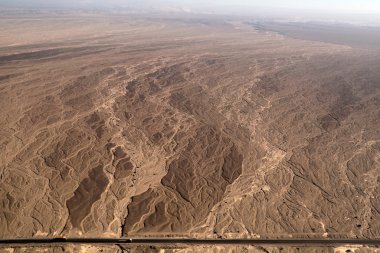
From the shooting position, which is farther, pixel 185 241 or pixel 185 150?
pixel 185 150

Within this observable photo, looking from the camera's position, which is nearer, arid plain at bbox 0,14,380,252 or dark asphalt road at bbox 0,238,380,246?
dark asphalt road at bbox 0,238,380,246

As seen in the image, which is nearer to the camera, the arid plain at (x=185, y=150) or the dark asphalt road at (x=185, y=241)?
the dark asphalt road at (x=185, y=241)

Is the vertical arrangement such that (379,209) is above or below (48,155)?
above

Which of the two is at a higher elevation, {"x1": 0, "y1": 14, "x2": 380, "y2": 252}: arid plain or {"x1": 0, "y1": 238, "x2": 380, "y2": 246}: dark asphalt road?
{"x1": 0, "y1": 238, "x2": 380, "y2": 246}: dark asphalt road

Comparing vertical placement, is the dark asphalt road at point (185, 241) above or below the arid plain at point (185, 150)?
above

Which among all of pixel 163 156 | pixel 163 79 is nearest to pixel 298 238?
pixel 163 156

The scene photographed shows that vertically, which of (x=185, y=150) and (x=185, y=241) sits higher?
(x=185, y=241)

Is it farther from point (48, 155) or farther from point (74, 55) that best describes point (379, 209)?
point (74, 55)

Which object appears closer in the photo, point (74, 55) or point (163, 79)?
point (163, 79)
